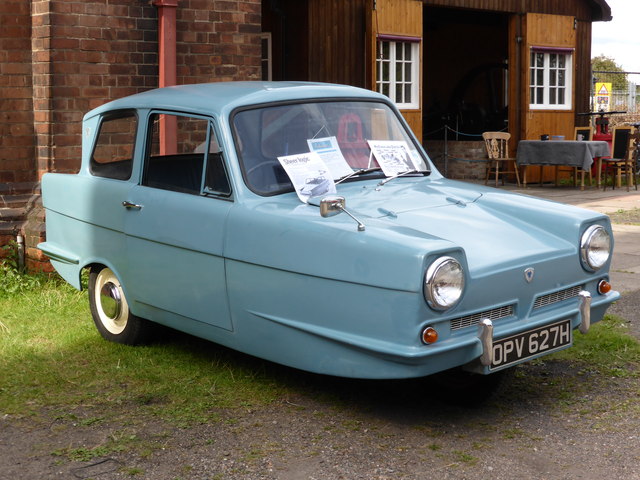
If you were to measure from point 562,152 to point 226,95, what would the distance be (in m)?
11.0

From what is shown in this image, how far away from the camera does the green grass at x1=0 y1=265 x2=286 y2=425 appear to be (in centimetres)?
450

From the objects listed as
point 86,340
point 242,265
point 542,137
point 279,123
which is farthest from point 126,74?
point 542,137

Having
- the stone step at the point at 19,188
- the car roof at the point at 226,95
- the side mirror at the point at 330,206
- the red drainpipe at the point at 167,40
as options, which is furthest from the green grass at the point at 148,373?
the red drainpipe at the point at 167,40

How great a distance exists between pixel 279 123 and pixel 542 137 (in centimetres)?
1175

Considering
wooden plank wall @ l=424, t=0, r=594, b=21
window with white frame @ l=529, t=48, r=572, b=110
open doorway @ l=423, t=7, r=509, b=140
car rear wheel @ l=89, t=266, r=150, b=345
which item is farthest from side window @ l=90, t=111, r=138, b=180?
open doorway @ l=423, t=7, r=509, b=140

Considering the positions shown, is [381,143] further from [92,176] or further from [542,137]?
[542,137]

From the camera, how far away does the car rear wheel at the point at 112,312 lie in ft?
17.7

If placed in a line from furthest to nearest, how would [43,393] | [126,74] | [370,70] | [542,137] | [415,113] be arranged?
[542,137], [415,113], [370,70], [126,74], [43,393]

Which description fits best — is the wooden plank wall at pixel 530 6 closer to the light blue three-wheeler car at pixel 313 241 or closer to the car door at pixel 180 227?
the light blue three-wheeler car at pixel 313 241

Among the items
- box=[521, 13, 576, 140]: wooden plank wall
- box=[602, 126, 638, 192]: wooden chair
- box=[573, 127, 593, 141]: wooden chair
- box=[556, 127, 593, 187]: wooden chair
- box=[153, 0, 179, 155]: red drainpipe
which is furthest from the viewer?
box=[573, 127, 593, 141]: wooden chair

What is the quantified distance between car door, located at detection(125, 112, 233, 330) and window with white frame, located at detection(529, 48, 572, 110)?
1257cm

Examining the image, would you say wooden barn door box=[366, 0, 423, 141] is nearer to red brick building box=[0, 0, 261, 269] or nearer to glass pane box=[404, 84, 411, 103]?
glass pane box=[404, 84, 411, 103]

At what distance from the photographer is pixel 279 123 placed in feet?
15.6

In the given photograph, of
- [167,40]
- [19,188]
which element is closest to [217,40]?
[167,40]
